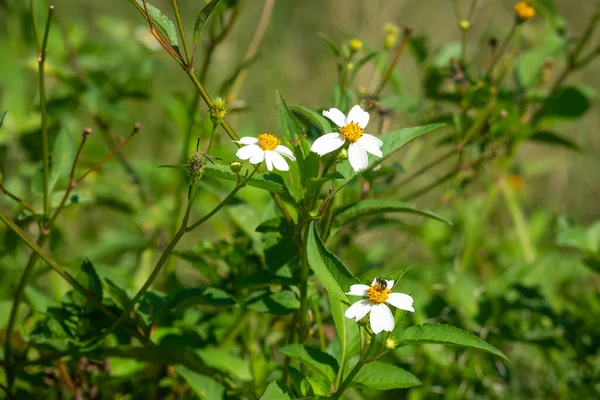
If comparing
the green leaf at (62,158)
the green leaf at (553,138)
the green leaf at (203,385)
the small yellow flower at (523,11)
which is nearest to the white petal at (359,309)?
the green leaf at (203,385)

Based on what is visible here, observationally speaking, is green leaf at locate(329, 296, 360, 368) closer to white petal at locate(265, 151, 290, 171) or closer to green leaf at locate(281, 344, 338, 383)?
green leaf at locate(281, 344, 338, 383)

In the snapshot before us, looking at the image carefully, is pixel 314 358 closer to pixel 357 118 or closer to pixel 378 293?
pixel 378 293

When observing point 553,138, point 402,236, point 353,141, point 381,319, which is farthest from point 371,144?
point 402,236

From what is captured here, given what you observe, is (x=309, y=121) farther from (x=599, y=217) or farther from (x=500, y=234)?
(x=599, y=217)

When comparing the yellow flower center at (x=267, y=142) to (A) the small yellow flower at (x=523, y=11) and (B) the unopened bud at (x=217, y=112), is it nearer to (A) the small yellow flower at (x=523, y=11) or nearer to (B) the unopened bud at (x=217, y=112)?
(B) the unopened bud at (x=217, y=112)

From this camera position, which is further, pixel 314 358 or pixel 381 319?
pixel 314 358

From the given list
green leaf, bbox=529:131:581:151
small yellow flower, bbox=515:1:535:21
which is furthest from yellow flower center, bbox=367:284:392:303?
green leaf, bbox=529:131:581:151

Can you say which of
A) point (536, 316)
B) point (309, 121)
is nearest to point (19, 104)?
point (309, 121)
